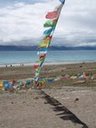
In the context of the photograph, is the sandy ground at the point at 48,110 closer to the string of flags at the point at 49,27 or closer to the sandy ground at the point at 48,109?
the sandy ground at the point at 48,109

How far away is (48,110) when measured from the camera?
22.2m

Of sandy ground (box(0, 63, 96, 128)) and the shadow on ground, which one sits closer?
sandy ground (box(0, 63, 96, 128))

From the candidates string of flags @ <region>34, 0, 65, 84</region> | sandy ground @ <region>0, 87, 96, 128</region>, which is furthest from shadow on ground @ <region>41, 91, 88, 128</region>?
string of flags @ <region>34, 0, 65, 84</region>

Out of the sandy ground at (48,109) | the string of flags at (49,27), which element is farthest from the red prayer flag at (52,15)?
the sandy ground at (48,109)

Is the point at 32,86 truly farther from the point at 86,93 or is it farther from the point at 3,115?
the point at 3,115

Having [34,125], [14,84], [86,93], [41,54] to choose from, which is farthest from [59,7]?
[34,125]

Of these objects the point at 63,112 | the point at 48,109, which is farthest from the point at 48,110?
the point at 63,112

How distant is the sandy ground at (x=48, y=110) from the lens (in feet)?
61.4

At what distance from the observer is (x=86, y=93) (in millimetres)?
29062

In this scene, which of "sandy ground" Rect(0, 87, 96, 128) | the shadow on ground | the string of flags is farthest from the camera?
the string of flags

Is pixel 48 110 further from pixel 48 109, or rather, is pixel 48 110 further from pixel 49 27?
pixel 49 27

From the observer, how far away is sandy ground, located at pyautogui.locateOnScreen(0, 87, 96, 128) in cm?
1872

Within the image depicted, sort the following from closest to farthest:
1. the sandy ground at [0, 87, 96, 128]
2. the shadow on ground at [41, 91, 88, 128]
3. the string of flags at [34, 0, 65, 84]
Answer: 1. the sandy ground at [0, 87, 96, 128]
2. the shadow on ground at [41, 91, 88, 128]
3. the string of flags at [34, 0, 65, 84]

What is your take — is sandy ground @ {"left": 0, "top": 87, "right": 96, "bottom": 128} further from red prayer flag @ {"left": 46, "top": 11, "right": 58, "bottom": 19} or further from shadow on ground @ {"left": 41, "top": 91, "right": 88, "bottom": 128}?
red prayer flag @ {"left": 46, "top": 11, "right": 58, "bottom": 19}
